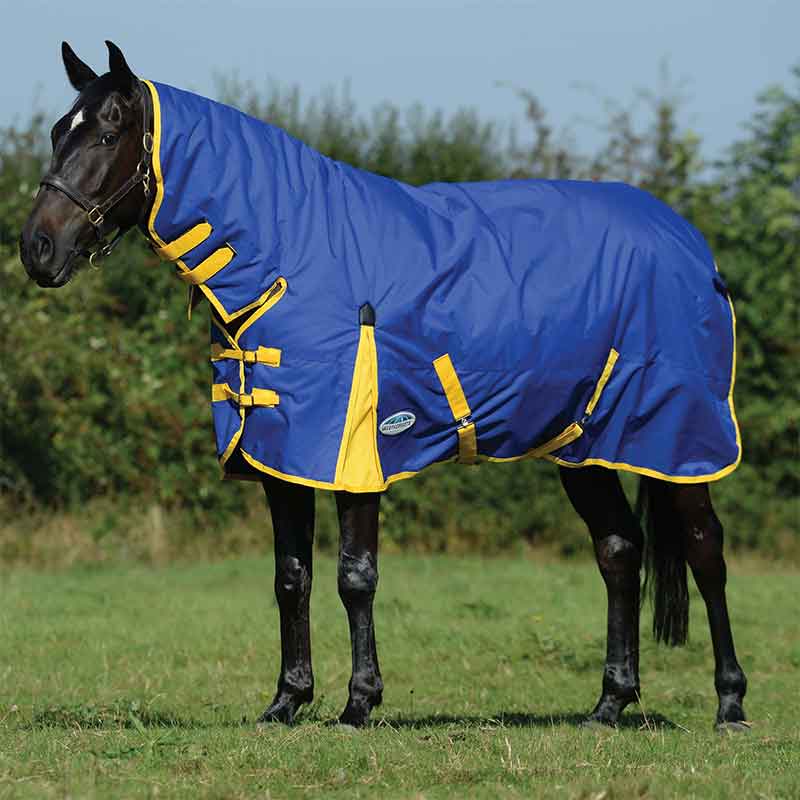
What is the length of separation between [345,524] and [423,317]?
0.91 m

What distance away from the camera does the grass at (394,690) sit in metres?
5.16

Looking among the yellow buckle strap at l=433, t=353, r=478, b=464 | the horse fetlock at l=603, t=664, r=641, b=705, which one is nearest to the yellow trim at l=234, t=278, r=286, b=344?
the yellow buckle strap at l=433, t=353, r=478, b=464

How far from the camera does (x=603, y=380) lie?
686 cm

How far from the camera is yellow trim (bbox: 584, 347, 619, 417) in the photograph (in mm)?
6855

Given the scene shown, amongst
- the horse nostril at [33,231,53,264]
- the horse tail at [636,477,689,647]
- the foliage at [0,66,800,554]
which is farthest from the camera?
the foliage at [0,66,800,554]

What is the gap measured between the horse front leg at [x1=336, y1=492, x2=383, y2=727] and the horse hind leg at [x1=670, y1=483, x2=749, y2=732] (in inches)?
64.1

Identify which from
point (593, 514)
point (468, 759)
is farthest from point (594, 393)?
point (468, 759)

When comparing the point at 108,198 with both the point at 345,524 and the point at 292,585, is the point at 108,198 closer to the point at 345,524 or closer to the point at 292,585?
the point at 345,524

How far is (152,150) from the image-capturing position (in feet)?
20.1

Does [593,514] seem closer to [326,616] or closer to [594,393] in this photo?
[594,393]

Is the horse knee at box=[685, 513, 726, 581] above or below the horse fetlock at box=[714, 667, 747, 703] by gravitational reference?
above

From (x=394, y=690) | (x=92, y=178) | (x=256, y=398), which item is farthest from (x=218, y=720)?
(x=92, y=178)

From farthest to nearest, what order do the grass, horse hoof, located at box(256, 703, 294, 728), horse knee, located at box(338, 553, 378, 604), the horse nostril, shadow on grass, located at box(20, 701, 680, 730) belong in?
horse hoof, located at box(256, 703, 294, 728) < shadow on grass, located at box(20, 701, 680, 730) < horse knee, located at box(338, 553, 378, 604) < the horse nostril < the grass

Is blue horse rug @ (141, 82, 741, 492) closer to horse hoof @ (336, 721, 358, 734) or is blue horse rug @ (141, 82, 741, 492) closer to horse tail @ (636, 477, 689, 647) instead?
horse tail @ (636, 477, 689, 647)
